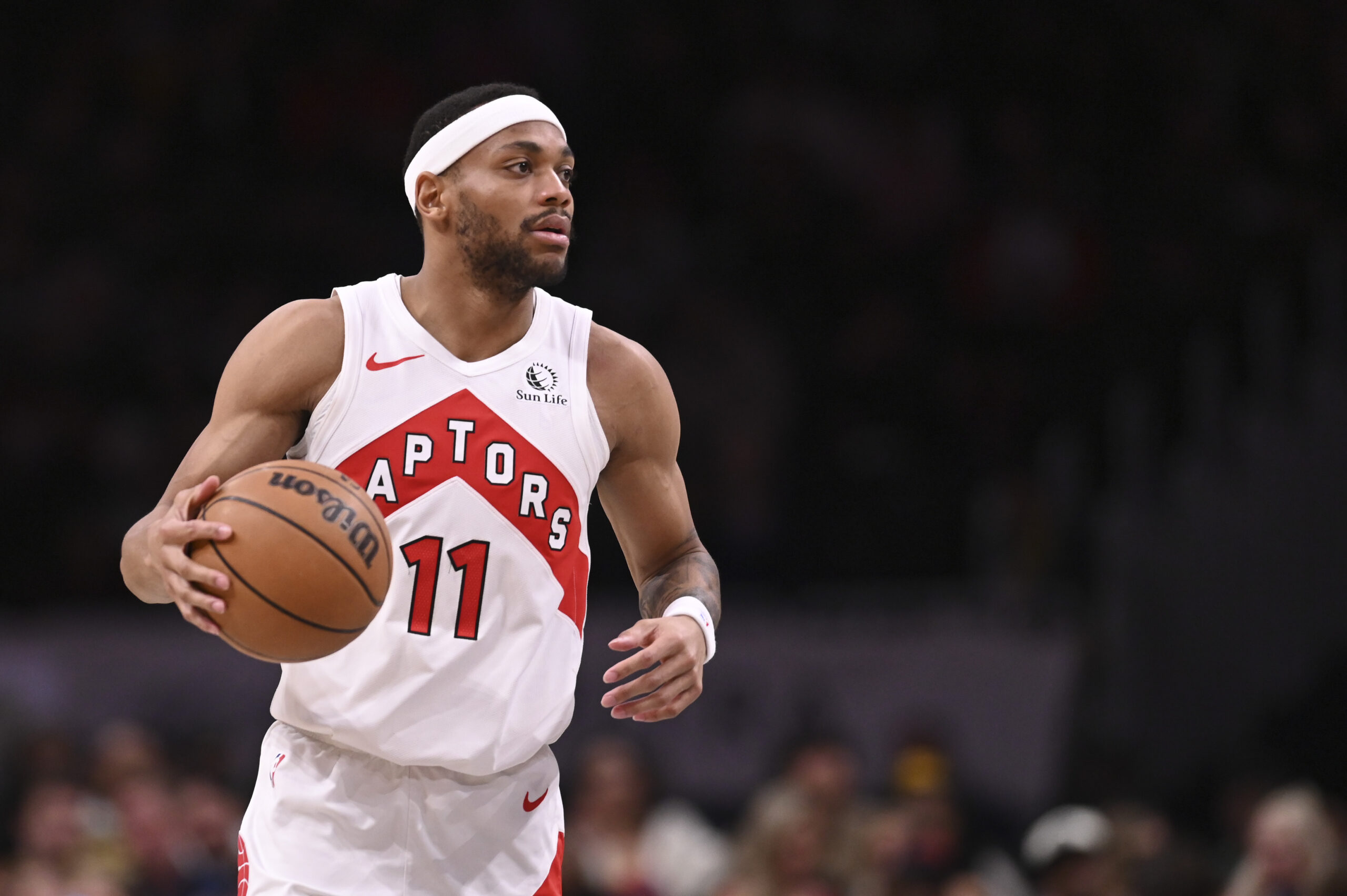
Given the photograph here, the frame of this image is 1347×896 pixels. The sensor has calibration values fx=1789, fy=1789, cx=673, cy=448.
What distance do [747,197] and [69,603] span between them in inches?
250

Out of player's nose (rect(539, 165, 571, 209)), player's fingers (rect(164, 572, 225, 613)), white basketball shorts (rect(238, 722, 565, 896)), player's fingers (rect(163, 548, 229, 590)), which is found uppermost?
player's nose (rect(539, 165, 571, 209))

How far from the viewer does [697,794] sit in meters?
11.2

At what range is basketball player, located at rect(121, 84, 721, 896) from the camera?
4.67 m

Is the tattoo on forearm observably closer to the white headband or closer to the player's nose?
the player's nose

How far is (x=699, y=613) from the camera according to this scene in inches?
193

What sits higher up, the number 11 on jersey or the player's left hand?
the number 11 on jersey

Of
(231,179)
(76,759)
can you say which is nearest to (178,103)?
(231,179)

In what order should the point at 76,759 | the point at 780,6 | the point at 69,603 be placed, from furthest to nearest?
the point at 780,6
the point at 69,603
the point at 76,759

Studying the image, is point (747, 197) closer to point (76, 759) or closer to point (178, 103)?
point (178, 103)

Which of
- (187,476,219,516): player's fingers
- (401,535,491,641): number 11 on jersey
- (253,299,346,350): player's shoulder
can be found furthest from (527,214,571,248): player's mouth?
(187,476,219,516): player's fingers

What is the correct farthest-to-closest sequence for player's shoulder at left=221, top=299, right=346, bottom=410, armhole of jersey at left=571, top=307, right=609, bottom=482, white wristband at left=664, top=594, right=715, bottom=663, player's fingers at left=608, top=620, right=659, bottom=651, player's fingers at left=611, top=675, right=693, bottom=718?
armhole of jersey at left=571, top=307, right=609, bottom=482 → white wristband at left=664, top=594, right=715, bottom=663 → player's shoulder at left=221, top=299, right=346, bottom=410 → player's fingers at left=611, top=675, right=693, bottom=718 → player's fingers at left=608, top=620, right=659, bottom=651

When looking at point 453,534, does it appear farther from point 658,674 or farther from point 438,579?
point 658,674

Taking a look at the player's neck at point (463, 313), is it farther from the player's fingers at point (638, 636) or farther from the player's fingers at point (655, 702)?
the player's fingers at point (655, 702)

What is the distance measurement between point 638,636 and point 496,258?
3.86 feet
